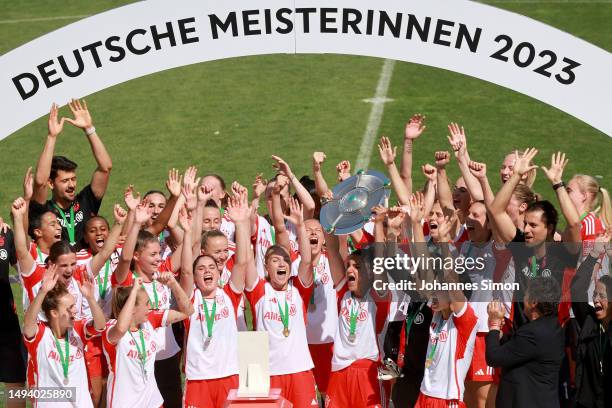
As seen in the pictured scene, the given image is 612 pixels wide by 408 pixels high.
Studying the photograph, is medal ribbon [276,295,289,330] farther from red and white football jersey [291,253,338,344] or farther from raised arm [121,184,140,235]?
raised arm [121,184,140,235]

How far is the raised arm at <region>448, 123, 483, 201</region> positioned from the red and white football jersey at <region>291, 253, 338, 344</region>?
1393mm

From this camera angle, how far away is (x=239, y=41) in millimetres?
9383

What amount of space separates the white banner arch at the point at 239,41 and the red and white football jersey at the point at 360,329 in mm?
1911

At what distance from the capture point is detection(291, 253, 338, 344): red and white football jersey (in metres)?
9.91

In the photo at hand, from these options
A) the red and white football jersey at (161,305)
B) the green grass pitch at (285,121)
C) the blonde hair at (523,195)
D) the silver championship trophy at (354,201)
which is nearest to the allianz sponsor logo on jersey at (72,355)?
the red and white football jersey at (161,305)

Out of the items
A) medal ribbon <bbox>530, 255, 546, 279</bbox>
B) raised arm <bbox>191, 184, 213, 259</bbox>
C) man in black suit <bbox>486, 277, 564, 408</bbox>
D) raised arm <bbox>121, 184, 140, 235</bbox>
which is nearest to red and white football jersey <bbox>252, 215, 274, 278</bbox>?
raised arm <bbox>191, 184, 213, 259</bbox>

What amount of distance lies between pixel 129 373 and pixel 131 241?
1.02 m

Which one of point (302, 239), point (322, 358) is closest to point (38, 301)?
point (302, 239)

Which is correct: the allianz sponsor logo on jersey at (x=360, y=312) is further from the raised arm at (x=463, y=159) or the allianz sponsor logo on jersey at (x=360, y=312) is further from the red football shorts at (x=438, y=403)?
the raised arm at (x=463, y=159)

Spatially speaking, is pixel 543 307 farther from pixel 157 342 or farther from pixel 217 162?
pixel 217 162

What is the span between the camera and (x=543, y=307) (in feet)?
27.2

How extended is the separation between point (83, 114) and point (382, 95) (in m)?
9.69

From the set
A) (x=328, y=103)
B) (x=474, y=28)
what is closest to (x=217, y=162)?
(x=328, y=103)

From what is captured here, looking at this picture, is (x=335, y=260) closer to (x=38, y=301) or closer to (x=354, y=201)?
(x=354, y=201)
